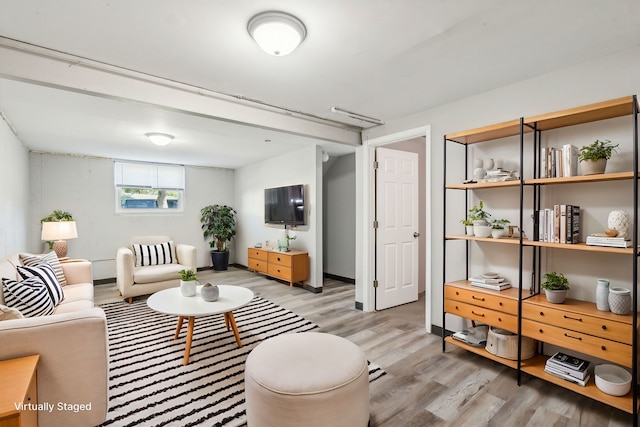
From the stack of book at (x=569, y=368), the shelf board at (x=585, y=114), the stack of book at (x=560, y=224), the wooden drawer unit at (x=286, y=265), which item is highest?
the shelf board at (x=585, y=114)

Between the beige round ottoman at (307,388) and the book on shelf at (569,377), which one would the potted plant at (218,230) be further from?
the book on shelf at (569,377)

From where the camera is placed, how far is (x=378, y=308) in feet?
12.6

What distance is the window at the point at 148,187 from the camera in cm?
573

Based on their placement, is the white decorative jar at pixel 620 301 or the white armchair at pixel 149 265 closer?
the white decorative jar at pixel 620 301

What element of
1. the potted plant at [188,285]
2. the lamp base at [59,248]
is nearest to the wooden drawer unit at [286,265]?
the potted plant at [188,285]

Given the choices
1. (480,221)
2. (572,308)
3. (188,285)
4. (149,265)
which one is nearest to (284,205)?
(149,265)

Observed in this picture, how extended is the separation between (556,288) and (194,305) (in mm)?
2836

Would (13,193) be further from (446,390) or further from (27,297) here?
(446,390)

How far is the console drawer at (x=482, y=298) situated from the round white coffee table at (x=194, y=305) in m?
1.81

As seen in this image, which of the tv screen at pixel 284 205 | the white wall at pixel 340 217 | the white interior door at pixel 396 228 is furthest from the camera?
the white wall at pixel 340 217

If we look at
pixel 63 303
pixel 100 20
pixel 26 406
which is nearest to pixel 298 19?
pixel 100 20

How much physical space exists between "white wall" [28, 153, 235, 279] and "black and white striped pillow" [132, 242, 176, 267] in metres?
1.16

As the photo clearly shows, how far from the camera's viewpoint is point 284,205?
209 inches

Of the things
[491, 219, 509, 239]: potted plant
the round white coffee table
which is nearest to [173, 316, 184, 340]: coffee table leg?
the round white coffee table
